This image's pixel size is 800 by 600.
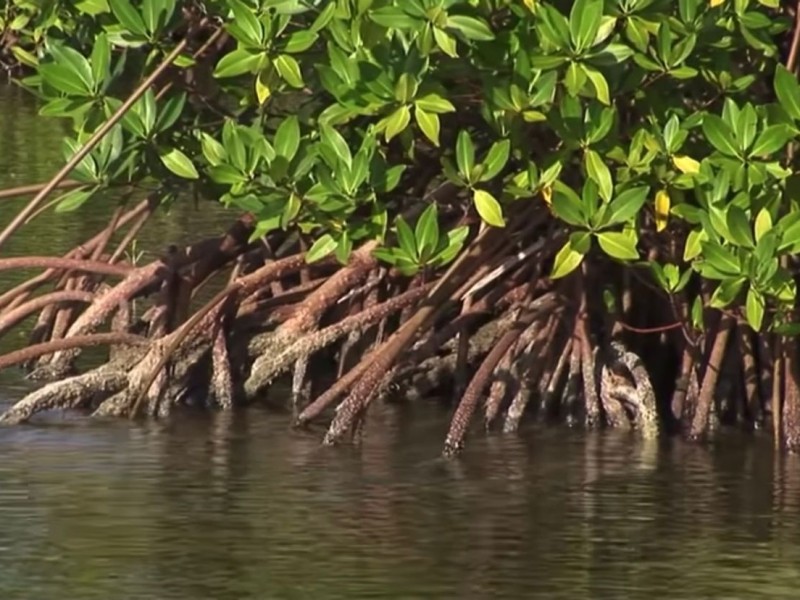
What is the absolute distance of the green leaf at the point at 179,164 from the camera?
9516mm

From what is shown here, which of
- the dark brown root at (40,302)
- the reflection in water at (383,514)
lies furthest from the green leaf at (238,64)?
the dark brown root at (40,302)

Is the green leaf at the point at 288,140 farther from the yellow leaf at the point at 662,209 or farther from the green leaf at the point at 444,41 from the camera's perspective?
the yellow leaf at the point at 662,209

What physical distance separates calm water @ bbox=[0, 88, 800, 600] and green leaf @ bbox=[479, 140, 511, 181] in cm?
90

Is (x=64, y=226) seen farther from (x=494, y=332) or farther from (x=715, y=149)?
(x=715, y=149)

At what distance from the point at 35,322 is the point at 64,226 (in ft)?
7.45

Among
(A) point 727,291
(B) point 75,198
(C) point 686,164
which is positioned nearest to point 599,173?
(C) point 686,164

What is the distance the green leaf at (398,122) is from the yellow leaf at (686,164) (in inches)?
33.6

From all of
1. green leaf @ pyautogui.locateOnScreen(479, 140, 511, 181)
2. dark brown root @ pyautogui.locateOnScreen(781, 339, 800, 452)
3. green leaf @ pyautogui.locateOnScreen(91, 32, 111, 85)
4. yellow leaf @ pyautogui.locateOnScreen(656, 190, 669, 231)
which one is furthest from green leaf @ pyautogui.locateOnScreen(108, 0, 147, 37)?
dark brown root @ pyautogui.locateOnScreen(781, 339, 800, 452)

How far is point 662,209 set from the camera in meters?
9.18

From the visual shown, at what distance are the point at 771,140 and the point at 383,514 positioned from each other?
153cm

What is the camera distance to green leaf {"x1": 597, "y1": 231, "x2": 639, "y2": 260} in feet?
29.5

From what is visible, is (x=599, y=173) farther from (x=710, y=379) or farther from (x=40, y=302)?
(x=40, y=302)

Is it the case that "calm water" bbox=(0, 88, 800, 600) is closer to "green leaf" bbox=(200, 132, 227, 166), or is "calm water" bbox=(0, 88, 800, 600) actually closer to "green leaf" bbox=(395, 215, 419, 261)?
"green leaf" bbox=(395, 215, 419, 261)

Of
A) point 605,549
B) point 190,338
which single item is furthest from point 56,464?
point 605,549
